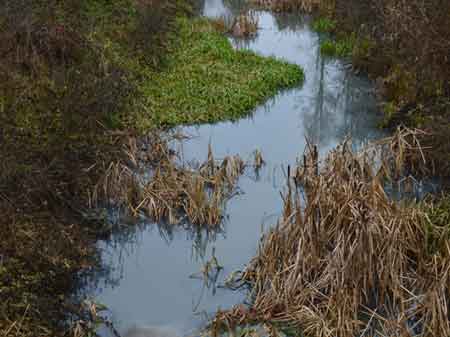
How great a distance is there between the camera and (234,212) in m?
8.77

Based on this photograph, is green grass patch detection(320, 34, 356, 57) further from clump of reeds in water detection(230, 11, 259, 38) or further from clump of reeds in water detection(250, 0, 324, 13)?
clump of reeds in water detection(250, 0, 324, 13)

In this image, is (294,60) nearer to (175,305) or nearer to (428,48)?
(428,48)

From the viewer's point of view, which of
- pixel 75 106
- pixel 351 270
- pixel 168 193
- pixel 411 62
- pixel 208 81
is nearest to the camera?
pixel 351 270

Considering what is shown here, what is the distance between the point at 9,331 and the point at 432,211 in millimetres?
4148

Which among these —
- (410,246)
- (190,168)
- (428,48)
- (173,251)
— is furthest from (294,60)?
(410,246)

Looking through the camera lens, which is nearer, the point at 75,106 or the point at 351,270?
the point at 351,270

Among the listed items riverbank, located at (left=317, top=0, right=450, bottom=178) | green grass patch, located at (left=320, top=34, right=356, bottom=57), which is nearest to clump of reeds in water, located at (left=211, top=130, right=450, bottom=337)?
riverbank, located at (left=317, top=0, right=450, bottom=178)

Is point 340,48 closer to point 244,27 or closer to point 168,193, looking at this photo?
point 244,27

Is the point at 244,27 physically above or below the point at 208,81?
above

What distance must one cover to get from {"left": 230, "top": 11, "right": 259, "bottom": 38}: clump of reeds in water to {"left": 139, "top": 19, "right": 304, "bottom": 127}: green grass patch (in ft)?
2.34

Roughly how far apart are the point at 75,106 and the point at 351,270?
4.46m

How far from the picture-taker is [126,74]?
11.8 metres

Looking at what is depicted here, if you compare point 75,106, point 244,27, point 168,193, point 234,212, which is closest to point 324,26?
point 244,27

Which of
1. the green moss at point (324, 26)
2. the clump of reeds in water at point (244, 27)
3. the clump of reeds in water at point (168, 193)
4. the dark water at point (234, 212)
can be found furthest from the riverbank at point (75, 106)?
the green moss at point (324, 26)
